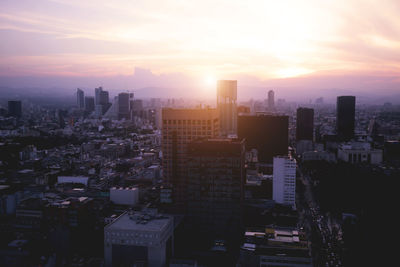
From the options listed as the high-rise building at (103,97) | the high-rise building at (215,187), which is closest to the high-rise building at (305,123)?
the high-rise building at (215,187)

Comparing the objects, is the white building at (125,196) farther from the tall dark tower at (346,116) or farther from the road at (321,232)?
the tall dark tower at (346,116)

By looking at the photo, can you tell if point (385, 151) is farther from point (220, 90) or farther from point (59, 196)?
point (59, 196)

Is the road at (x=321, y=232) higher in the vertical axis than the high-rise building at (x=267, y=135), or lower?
lower

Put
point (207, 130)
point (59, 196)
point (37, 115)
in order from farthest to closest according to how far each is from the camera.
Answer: point (37, 115), point (59, 196), point (207, 130)

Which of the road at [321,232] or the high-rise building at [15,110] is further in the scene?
the high-rise building at [15,110]

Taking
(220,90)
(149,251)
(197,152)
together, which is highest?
(220,90)

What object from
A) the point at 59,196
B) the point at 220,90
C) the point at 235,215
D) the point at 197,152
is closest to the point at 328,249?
the point at 235,215

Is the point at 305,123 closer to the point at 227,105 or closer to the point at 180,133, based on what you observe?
the point at 227,105
